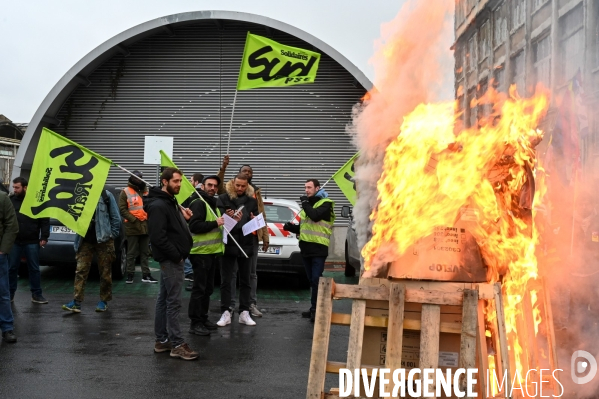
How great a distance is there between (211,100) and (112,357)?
1589cm

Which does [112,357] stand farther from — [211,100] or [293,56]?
[211,100]

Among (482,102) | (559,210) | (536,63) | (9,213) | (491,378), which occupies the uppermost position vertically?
(536,63)

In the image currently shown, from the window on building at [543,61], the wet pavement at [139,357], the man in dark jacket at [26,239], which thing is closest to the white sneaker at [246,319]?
the wet pavement at [139,357]

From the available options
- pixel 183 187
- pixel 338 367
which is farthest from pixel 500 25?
pixel 338 367

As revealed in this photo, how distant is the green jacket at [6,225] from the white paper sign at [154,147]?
9.39m

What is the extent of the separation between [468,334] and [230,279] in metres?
5.74

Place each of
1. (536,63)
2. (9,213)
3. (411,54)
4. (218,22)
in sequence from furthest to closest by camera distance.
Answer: (218,22)
(536,63)
(9,213)
(411,54)

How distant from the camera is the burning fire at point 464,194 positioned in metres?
5.17

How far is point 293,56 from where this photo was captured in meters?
13.4

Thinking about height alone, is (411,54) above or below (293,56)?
below

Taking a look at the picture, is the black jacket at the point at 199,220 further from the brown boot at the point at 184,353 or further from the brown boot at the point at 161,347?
the brown boot at the point at 184,353

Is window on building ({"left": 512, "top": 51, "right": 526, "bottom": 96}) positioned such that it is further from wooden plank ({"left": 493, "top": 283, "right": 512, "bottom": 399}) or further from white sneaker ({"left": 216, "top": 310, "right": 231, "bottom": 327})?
wooden plank ({"left": 493, "top": 283, "right": 512, "bottom": 399})

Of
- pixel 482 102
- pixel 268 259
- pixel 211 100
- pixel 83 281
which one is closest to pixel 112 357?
pixel 83 281

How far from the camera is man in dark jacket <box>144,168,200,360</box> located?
24.4 feet
